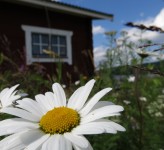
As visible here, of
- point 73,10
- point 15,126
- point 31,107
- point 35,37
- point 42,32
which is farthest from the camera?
point 73,10

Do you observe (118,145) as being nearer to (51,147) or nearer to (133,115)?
(133,115)

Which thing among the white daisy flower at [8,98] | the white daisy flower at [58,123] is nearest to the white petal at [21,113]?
the white daisy flower at [58,123]

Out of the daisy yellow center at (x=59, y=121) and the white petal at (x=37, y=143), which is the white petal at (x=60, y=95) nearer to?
the daisy yellow center at (x=59, y=121)

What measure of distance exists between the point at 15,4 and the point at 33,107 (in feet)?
45.3

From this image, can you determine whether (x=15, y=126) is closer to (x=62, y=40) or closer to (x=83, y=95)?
(x=83, y=95)

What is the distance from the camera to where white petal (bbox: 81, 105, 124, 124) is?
106 centimetres

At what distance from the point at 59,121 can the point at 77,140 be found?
17 cm

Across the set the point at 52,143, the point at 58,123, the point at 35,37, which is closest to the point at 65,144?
the point at 52,143

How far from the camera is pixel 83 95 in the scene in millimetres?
1274

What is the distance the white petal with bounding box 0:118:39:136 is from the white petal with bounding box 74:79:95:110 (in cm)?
14

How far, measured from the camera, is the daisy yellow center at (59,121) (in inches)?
44.6

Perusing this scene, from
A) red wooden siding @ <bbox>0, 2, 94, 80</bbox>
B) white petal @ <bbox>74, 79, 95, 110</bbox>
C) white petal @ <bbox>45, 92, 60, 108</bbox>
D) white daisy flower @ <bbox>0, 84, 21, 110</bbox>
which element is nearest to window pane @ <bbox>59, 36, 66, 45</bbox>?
red wooden siding @ <bbox>0, 2, 94, 80</bbox>

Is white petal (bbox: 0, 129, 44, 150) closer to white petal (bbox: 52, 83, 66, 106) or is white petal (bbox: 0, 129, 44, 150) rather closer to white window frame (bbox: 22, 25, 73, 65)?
white petal (bbox: 52, 83, 66, 106)

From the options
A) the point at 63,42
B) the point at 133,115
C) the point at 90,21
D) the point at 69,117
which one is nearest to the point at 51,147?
the point at 69,117
